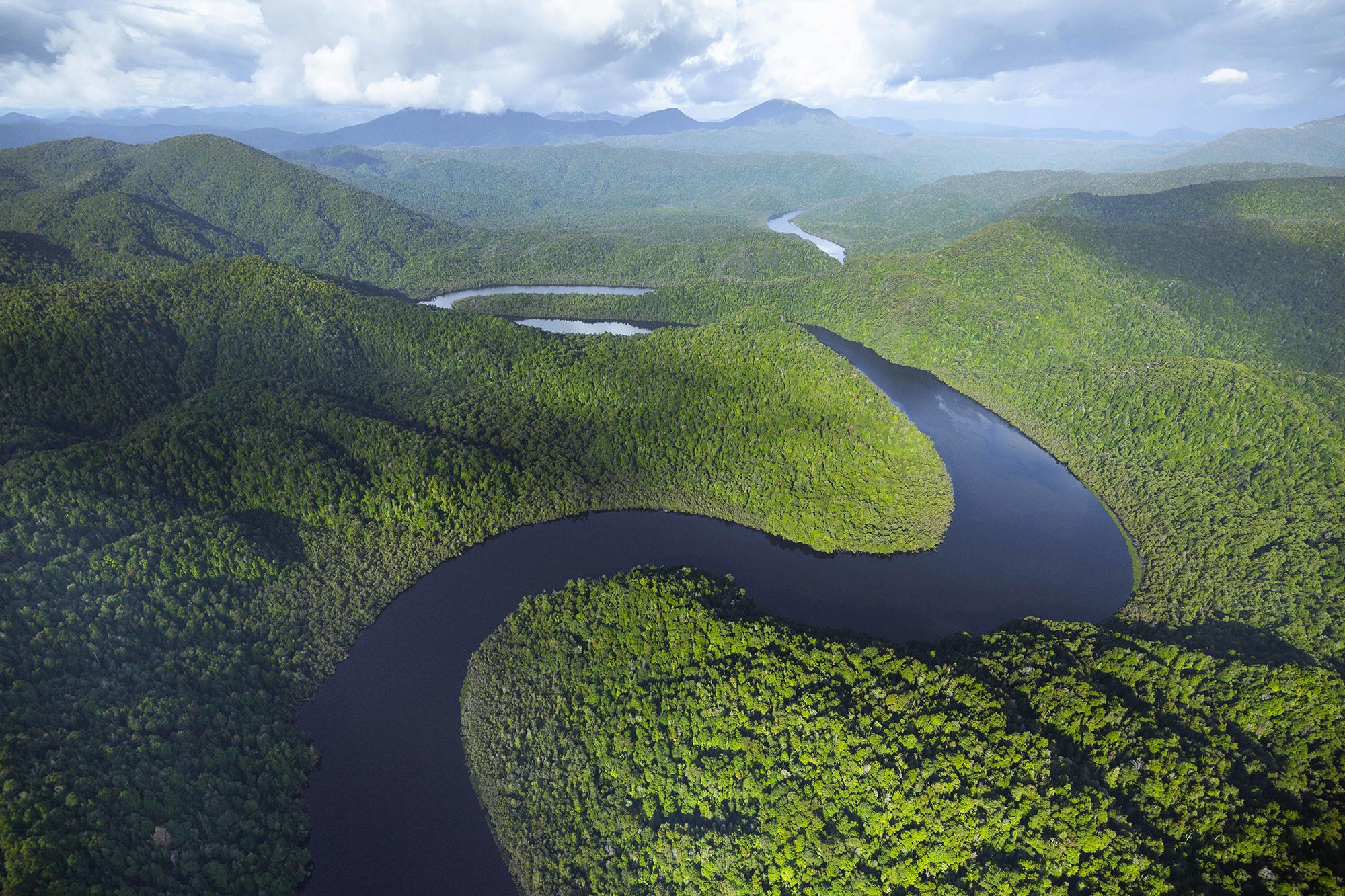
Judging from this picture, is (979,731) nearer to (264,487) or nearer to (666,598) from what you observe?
(666,598)

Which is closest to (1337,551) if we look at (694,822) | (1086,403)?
(1086,403)

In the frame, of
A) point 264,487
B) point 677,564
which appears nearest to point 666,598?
point 677,564

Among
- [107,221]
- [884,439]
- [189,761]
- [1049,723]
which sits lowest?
[189,761]

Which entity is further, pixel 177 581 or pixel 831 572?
pixel 831 572

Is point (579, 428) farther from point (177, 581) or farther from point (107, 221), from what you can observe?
point (107, 221)

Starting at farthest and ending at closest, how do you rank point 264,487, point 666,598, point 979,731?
point 264,487, point 666,598, point 979,731

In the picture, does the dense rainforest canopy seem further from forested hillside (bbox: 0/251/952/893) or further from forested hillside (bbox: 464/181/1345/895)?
forested hillside (bbox: 0/251/952/893)

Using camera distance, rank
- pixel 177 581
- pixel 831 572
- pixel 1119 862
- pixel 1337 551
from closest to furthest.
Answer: pixel 1119 862 < pixel 177 581 < pixel 1337 551 < pixel 831 572
